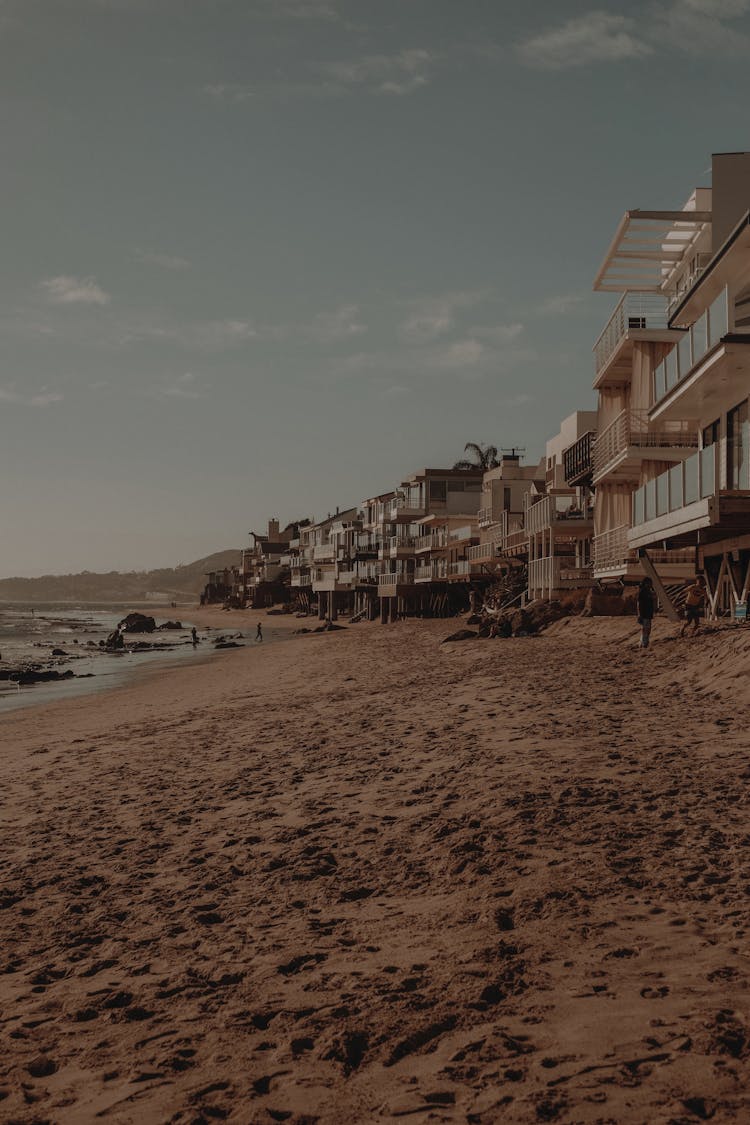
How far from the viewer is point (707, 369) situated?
843 inches

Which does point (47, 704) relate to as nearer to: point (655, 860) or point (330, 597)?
point (655, 860)

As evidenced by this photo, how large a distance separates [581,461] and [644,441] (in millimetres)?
9006

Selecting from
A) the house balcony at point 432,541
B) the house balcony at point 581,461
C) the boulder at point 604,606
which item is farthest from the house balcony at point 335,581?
the boulder at point 604,606

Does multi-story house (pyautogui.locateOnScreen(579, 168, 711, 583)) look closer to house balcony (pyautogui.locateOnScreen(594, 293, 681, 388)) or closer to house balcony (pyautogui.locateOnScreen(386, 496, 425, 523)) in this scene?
house balcony (pyautogui.locateOnScreen(594, 293, 681, 388))

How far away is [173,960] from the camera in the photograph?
231 inches

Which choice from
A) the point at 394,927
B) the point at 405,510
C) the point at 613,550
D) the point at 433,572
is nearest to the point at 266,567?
the point at 405,510

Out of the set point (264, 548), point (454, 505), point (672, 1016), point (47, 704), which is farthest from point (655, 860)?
point (264, 548)

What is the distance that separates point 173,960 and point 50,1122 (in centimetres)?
181

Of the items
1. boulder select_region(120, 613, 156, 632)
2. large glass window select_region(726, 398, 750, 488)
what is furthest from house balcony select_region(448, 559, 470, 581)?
boulder select_region(120, 613, 156, 632)

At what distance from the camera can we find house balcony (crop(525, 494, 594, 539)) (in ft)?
139

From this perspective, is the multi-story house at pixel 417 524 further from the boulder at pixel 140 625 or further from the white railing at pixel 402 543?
the boulder at pixel 140 625

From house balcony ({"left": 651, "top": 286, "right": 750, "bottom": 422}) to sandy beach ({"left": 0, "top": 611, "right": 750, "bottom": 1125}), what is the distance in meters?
9.96

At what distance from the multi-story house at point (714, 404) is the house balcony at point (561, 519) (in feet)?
42.9

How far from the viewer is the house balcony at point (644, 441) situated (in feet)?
103
